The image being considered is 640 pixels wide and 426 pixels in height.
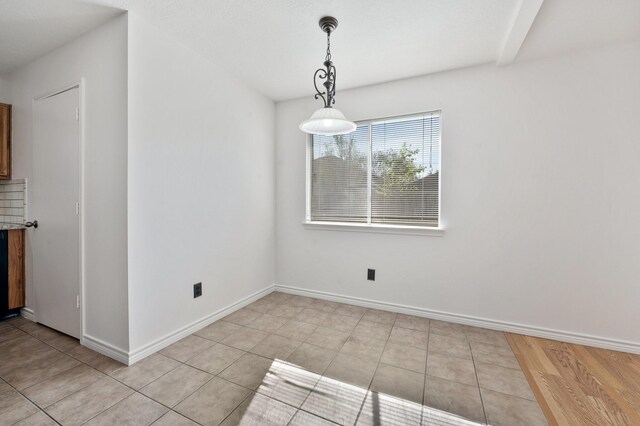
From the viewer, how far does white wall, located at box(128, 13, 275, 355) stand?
2.03 meters

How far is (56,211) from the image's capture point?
241 centimetres

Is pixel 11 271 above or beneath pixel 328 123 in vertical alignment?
beneath

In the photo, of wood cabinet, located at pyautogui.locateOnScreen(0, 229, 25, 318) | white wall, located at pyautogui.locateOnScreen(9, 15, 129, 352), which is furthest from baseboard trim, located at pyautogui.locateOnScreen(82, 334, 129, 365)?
wood cabinet, located at pyautogui.locateOnScreen(0, 229, 25, 318)

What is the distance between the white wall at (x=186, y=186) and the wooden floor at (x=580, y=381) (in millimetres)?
2661

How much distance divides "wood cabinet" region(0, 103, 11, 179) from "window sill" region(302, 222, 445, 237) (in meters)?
3.17

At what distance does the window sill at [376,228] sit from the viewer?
2.78 meters

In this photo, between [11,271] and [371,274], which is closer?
[11,271]

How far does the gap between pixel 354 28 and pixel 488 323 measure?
285cm

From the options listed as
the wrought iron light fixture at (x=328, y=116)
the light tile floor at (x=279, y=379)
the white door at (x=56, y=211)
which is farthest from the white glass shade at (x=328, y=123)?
the white door at (x=56, y=211)

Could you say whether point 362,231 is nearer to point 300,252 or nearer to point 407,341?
point 300,252

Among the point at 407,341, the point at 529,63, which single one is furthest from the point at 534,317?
the point at 529,63

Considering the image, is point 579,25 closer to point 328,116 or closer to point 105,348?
point 328,116

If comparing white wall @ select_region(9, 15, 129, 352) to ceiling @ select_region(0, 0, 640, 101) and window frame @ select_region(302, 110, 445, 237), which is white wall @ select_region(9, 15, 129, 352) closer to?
ceiling @ select_region(0, 0, 640, 101)

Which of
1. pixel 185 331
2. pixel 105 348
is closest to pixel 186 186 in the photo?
pixel 185 331
